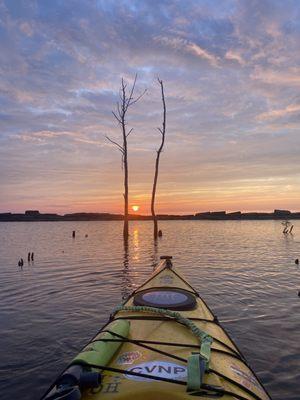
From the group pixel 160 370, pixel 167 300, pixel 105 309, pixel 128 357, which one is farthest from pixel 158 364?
pixel 105 309

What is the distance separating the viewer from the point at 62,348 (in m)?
6.88

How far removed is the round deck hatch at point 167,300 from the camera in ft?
19.9

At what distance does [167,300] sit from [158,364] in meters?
2.51

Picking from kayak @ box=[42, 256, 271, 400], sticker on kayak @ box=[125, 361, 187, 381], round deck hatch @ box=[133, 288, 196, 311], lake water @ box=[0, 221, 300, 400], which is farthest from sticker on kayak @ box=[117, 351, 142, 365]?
lake water @ box=[0, 221, 300, 400]

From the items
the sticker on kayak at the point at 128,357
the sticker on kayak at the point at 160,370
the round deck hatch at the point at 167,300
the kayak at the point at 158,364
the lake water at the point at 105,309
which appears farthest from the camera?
the round deck hatch at the point at 167,300

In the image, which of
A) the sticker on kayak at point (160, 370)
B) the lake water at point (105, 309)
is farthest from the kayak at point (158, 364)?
the lake water at point (105, 309)

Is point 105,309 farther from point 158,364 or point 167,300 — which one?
point 158,364

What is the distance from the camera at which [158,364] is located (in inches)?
151

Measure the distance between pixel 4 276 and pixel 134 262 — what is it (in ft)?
22.1

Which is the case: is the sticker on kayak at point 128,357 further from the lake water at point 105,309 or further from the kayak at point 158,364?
the lake water at point 105,309

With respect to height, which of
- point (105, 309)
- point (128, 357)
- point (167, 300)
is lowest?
point (105, 309)

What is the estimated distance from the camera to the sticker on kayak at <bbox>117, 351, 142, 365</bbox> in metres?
3.94

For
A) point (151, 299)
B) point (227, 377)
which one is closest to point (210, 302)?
point (151, 299)

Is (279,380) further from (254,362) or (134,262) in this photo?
(134,262)
